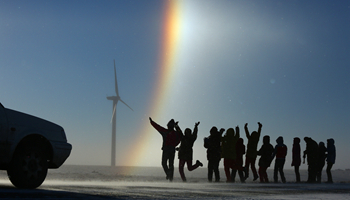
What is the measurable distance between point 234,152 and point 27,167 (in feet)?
28.8

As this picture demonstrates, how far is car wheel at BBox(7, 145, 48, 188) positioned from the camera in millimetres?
7316

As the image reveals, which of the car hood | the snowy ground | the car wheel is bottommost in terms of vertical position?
the snowy ground

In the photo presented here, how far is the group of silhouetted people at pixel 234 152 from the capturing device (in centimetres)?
1351

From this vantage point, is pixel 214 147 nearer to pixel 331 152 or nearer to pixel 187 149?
pixel 187 149

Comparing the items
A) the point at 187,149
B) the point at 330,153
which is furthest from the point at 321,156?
the point at 187,149

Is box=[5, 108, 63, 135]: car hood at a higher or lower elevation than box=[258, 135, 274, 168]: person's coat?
higher

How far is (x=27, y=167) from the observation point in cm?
742

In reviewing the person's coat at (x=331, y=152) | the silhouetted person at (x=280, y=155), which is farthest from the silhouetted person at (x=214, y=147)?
the person's coat at (x=331, y=152)

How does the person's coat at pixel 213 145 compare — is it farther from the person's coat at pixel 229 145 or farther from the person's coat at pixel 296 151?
the person's coat at pixel 296 151

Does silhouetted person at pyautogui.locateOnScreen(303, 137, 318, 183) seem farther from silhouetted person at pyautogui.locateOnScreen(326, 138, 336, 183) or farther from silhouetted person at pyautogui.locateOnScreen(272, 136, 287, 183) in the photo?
silhouetted person at pyautogui.locateOnScreen(272, 136, 287, 183)

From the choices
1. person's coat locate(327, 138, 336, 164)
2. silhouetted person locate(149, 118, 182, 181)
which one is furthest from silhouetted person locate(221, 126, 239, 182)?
person's coat locate(327, 138, 336, 164)

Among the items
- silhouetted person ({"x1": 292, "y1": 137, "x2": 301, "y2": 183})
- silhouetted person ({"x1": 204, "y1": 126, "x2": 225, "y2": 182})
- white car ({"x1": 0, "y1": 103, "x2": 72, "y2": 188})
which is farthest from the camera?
silhouetted person ({"x1": 292, "y1": 137, "x2": 301, "y2": 183})

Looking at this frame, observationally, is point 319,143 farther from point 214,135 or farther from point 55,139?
point 55,139

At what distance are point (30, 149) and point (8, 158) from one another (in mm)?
417
